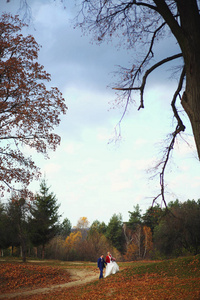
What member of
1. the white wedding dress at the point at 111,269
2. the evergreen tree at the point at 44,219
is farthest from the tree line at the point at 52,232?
the white wedding dress at the point at 111,269

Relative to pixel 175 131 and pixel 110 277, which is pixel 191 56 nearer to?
pixel 175 131

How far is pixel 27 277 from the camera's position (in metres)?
15.8

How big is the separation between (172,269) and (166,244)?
18343mm

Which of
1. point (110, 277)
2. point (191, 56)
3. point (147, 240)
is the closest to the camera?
point (191, 56)

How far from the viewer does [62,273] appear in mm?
18453

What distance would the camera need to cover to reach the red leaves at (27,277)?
1442 centimetres

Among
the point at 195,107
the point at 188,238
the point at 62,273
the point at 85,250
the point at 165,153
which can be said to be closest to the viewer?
the point at 195,107

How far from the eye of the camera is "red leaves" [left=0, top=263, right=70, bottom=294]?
568 inches

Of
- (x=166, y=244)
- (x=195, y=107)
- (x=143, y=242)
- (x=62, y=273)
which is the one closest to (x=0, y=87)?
(x=195, y=107)

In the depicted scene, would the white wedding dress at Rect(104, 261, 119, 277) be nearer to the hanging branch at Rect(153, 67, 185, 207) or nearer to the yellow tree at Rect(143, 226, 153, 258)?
the hanging branch at Rect(153, 67, 185, 207)

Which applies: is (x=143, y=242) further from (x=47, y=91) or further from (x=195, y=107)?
(x=195, y=107)

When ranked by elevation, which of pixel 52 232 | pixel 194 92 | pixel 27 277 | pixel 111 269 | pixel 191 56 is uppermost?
pixel 191 56

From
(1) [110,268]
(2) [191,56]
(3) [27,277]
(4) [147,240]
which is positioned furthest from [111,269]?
(4) [147,240]

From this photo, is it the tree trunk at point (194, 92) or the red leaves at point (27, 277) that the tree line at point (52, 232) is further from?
the tree trunk at point (194, 92)
